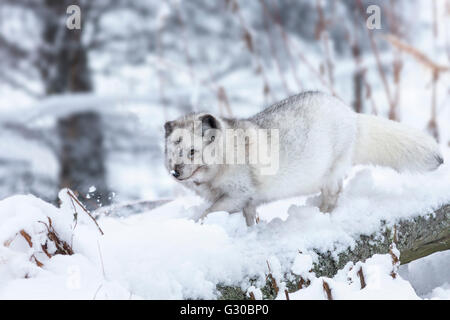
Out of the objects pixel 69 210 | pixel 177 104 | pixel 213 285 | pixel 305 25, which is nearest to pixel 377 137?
pixel 213 285

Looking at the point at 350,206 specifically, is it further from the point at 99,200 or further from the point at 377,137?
the point at 99,200

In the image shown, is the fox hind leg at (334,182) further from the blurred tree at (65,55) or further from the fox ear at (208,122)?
the blurred tree at (65,55)

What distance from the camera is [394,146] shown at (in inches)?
99.6

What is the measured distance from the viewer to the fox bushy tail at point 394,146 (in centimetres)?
245

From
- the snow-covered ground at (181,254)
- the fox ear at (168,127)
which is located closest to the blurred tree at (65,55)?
the fox ear at (168,127)

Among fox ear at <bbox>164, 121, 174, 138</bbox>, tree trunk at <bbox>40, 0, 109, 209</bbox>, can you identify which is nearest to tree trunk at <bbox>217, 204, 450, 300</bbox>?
fox ear at <bbox>164, 121, 174, 138</bbox>

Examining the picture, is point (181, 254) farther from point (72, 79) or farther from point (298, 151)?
point (72, 79)

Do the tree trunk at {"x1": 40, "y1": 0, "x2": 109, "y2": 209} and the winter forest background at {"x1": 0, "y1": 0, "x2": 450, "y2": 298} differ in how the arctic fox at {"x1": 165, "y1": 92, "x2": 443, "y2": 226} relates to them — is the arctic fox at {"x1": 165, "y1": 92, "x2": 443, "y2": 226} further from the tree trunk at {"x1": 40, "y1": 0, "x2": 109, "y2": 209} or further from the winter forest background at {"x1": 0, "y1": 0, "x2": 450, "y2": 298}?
the tree trunk at {"x1": 40, "y1": 0, "x2": 109, "y2": 209}

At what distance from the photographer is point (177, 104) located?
625 cm

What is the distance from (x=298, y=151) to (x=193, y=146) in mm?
539

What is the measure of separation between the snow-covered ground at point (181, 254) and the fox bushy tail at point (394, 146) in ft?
1.02

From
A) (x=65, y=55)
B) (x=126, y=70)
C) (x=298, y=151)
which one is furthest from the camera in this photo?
(x=126, y=70)

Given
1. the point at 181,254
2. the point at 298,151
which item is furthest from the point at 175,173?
the point at 298,151
